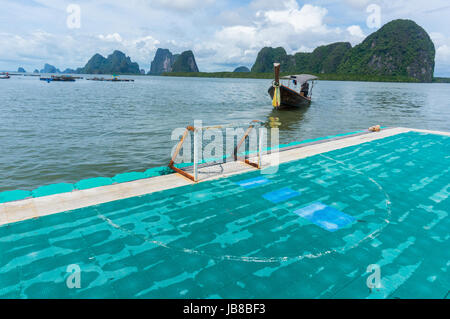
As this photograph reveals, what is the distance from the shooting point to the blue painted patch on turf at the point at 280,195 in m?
6.38

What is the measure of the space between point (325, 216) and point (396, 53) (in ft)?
683

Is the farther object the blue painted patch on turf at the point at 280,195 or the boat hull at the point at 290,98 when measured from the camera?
the boat hull at the point at 290,98

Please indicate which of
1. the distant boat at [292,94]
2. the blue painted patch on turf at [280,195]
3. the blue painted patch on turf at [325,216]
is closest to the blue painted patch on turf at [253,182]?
the blue painted patch on turf at [280,195]

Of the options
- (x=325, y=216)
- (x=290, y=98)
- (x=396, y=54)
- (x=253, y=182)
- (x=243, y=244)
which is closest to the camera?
(x=243, y=244)

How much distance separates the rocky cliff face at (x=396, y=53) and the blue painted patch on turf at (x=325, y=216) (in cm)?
19488

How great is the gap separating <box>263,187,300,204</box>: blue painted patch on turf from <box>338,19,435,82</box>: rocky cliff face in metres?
194

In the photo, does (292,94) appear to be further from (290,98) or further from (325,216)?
(325,216)

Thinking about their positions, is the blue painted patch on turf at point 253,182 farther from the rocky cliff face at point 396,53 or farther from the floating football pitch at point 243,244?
the rocky cliff face at point 396,53

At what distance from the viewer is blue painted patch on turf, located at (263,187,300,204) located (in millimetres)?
6375

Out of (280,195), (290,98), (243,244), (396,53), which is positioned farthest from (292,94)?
(396,53)

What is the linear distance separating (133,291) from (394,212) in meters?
5.68

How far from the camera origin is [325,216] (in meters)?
5.65

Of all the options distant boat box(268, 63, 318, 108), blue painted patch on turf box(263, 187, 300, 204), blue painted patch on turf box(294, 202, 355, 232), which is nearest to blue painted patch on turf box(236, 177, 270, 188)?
blue painted patch on turf box(263, 187, 300, 204)

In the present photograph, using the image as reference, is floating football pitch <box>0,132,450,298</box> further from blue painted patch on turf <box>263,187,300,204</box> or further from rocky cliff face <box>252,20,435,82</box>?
rocky cliff face <box>252,20,435,82</box>
